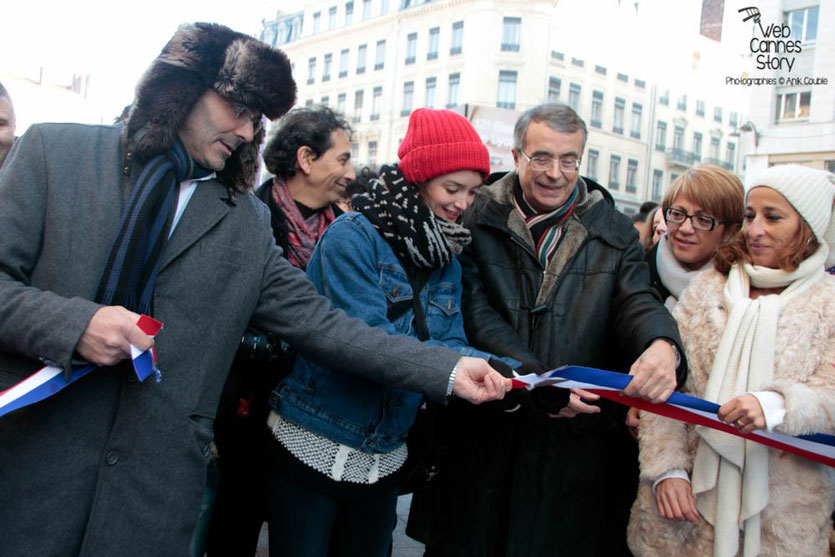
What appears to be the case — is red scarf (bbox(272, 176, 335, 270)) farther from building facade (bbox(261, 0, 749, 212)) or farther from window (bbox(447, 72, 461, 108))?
window (bbox(447, 72, 461, 108))

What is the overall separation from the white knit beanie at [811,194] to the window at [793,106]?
21.0 m

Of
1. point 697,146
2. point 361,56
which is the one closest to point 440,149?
point 361,56

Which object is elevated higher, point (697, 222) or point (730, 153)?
point (730, 153)

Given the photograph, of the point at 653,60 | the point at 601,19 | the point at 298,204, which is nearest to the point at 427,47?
the point at 601,19

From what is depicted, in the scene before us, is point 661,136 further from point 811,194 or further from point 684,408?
point 684,408

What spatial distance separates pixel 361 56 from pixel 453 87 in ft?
25.7

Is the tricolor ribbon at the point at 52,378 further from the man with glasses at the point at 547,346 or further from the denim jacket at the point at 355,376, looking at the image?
the man with glasses at the point at 547,346

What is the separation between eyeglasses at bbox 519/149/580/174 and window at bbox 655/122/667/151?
39.5 meters

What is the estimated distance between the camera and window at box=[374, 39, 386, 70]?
39.9 meters

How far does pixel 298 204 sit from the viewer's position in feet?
11.7

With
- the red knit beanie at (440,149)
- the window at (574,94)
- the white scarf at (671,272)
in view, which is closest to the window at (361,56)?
the window at (574,94)

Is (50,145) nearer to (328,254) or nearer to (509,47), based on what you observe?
(328,254)

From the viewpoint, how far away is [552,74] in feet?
116

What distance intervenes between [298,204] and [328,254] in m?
1.27
